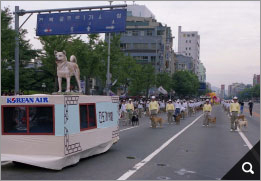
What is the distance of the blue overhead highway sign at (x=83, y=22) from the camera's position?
19922 millimetres

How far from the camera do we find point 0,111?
9141mm

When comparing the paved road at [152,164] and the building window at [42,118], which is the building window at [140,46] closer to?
the paved road at [152,164]

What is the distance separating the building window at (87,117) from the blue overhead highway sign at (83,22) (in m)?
9.99

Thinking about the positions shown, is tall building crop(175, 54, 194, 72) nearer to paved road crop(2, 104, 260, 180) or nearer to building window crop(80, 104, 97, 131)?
paved road crop(2, 104, 260, 180)

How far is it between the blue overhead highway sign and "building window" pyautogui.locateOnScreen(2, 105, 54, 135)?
11.6 meters

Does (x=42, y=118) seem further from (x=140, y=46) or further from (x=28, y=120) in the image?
(x=140, y=46)

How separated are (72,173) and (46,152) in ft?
2.61

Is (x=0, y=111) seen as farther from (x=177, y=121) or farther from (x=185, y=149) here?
(x=177, y=121)

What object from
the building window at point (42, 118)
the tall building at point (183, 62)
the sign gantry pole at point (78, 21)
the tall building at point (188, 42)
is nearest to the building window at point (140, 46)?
the tall building at point (183, 62)

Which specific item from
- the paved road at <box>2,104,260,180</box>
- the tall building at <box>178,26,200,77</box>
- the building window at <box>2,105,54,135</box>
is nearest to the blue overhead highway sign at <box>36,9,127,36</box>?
the paved road at <box>2,104,260,180</box>

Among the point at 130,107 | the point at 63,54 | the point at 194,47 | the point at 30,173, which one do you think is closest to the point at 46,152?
the point at 30,173

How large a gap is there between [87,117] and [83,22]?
1100 centimetres

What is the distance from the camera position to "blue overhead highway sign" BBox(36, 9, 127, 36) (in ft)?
65.4

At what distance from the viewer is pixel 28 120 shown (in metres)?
9.05
